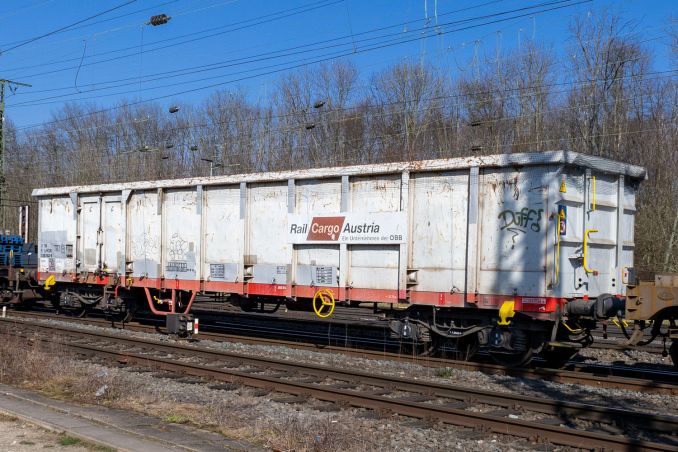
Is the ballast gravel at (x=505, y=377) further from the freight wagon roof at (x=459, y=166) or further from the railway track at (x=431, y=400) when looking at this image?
the freight wagon roof at (x=459, y=166)

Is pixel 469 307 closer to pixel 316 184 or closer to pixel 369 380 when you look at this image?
pixel 369 380

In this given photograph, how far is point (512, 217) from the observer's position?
11219 mm

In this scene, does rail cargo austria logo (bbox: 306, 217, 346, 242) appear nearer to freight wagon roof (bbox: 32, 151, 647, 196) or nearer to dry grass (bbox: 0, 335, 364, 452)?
freight wagon roof (bbox: 32, 151, 647, 196)

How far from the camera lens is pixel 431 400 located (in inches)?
364

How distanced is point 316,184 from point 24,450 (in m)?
8.00

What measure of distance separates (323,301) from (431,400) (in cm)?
426

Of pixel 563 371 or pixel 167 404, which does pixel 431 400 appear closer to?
pixel 563 371

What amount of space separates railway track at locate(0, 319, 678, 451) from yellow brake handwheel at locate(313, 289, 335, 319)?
1.94m

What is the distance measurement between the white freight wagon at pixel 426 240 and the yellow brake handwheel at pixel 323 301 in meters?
0.04

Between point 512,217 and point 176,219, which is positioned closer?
point 512,217


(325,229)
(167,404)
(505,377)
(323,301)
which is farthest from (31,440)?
(325,229)

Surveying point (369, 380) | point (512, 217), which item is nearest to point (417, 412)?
point (369, 380)

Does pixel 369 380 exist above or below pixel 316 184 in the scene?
below

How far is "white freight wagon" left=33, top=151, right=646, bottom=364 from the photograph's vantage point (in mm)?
10977
